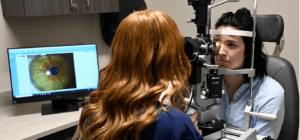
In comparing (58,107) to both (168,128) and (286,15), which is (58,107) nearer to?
(168,128)

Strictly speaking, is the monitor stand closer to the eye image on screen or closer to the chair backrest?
the eye image on screen

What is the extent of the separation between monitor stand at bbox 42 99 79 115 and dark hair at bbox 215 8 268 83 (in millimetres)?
1025

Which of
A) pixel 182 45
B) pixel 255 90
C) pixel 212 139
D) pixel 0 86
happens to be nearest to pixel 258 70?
pixel 255 90

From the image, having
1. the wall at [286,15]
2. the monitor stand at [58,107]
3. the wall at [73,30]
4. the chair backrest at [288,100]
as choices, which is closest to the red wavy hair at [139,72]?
the monitor stand at [58,107]

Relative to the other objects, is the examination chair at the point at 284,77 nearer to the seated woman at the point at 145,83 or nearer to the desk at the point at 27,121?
the seated woman at the point at 145,83

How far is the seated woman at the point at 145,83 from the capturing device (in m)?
0.81

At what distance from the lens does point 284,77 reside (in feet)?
5.29

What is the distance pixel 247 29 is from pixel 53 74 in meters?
1.17

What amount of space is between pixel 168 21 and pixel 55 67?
1076 mm

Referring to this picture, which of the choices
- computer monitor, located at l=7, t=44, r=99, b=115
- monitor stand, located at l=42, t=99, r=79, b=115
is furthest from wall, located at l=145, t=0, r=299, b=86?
A: monitor stand, located at l=42, t=99, r=79, b=115

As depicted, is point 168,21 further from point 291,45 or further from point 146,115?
point 291,45

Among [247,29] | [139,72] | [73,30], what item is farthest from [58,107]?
[247,29]

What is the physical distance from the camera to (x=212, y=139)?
3.49 feet

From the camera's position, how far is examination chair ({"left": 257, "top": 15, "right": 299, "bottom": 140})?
1548 mm
